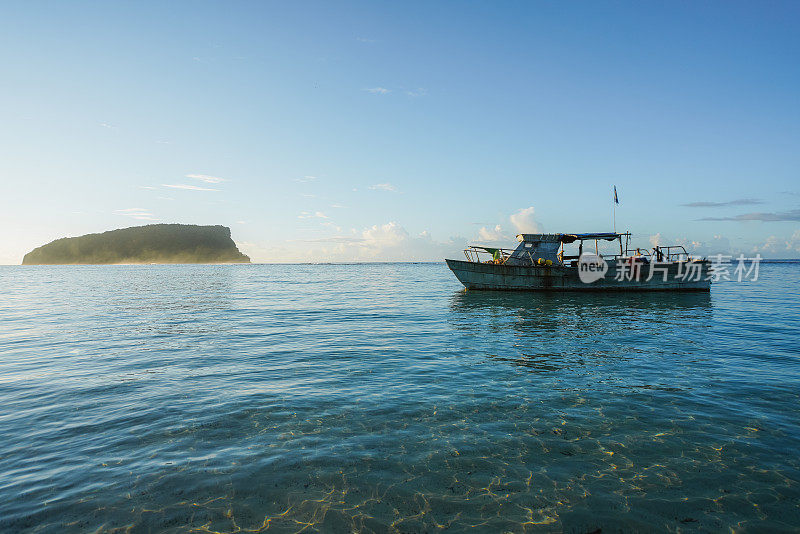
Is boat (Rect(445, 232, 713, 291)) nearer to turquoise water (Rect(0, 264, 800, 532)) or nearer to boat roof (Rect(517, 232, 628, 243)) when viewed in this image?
boat roof (Rect(517, 232, 628, 243))

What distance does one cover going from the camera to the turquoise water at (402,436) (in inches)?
185

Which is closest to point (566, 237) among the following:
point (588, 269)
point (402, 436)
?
point (588, 269)

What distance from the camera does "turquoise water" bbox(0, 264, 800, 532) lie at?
4711mm

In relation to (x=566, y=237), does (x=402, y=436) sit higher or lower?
lower

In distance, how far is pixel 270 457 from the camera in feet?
19.6

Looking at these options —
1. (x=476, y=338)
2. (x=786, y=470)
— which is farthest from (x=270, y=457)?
(x=476, y=338)

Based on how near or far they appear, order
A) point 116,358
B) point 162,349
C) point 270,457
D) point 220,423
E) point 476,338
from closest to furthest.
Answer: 1. point 270,457
2. point 220,423
3. point 116,358
4. point 162,349
5. point 476,338

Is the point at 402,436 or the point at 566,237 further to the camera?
the point at 566,237

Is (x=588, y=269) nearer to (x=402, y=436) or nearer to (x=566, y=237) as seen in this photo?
(x=566, y=237)

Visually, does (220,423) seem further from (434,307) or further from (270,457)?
(434,307)

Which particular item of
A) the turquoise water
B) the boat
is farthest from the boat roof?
the turquoise water

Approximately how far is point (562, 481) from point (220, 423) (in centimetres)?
584

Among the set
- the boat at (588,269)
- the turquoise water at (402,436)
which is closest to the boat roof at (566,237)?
the boat at (588,269)

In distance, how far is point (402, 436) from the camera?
21.7ft
